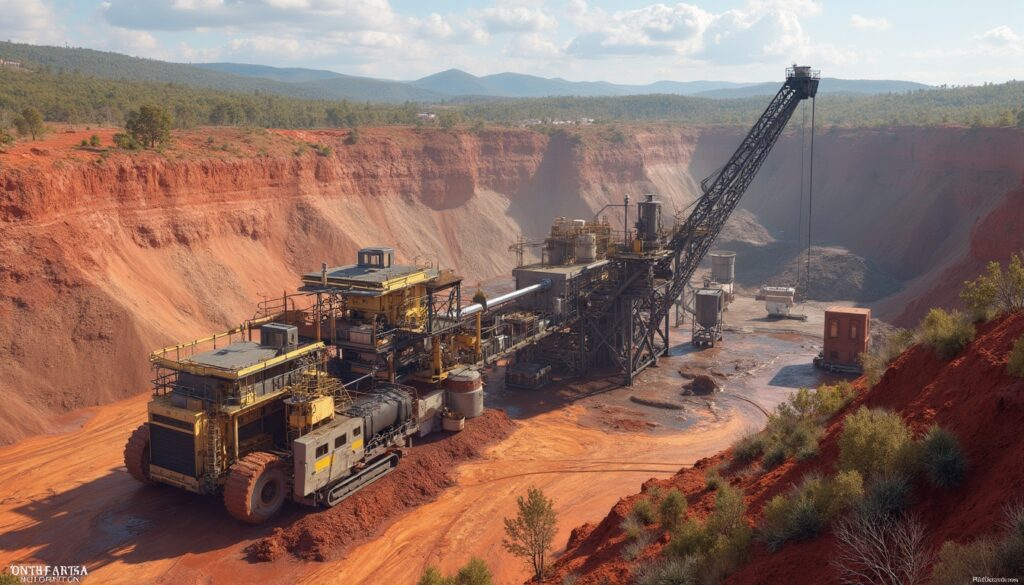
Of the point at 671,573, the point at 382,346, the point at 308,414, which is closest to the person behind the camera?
the point at 671,573

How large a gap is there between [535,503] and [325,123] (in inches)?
3243

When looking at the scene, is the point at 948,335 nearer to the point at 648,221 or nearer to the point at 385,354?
the point at 385,354

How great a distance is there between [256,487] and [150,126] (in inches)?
1362

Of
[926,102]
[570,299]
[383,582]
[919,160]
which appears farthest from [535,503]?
[926,102]

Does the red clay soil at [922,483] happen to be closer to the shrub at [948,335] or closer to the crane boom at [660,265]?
the shrub at [948,335]

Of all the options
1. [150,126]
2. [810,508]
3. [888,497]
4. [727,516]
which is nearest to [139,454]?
[727,516]

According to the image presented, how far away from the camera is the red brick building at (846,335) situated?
4044 centimetres

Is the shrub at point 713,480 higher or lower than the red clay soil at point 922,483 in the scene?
lower

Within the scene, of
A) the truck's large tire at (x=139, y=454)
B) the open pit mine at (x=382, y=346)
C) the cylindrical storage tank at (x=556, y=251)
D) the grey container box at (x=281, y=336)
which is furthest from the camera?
the cylindrical storage tank at (x=556, y=251)

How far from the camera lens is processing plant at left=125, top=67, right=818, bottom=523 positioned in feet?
74.5

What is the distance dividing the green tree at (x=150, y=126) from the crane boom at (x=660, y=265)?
100 feet

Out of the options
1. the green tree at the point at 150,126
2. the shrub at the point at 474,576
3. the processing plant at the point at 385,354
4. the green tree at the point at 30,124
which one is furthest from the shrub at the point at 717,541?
the green tree at the point at 30,124

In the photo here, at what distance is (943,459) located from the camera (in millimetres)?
10859

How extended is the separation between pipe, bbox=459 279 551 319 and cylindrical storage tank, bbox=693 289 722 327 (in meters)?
14.0
